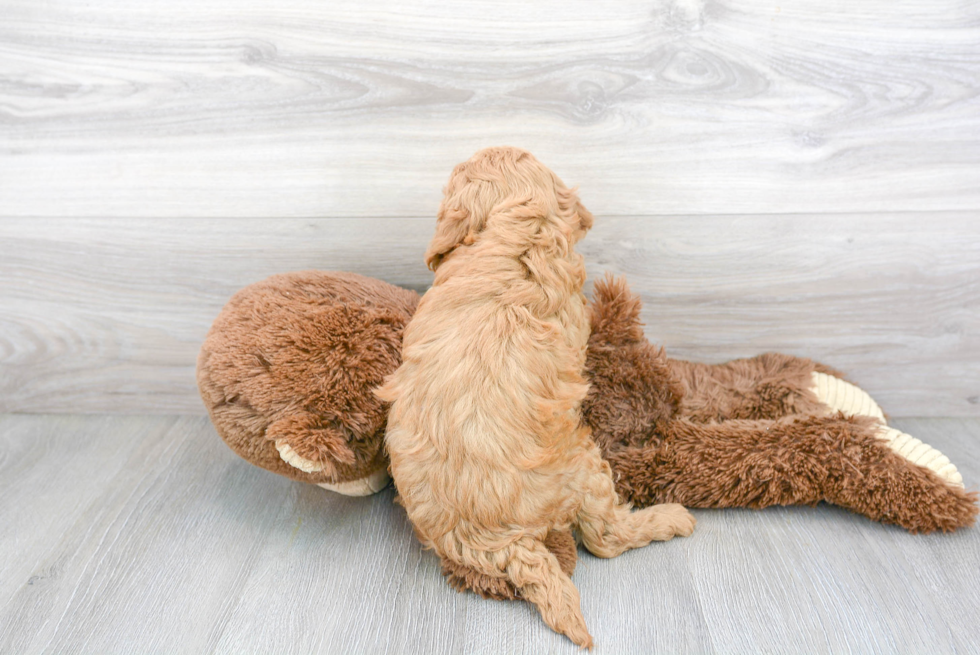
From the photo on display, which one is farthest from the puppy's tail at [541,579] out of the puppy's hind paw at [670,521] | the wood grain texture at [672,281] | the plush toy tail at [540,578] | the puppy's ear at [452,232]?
the wood grain texture at [672,281]

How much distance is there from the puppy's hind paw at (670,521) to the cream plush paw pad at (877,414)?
387mm

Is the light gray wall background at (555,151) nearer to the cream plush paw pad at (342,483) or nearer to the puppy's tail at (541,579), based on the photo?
the cream plush paw pad at (342,483)

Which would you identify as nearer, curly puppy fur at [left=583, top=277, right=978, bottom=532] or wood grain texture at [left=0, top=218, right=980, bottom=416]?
curly puppy fur at [left=583, top=277, right=978, bottom=532]

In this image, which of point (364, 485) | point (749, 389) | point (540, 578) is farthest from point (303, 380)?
point (749, 389)

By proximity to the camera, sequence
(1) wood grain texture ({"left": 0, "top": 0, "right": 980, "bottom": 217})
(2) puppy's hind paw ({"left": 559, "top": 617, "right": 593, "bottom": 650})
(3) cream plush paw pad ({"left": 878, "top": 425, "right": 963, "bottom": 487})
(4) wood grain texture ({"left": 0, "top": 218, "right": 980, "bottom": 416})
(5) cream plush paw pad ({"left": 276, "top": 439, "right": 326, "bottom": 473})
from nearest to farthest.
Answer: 1. (2) puppy's hind paw ({"left": 559, "top": 617, "right": 593, "bottom": 650})
2. (5) cream plush paw pad ({"left": 276, "top": 439, "right": 326, "bottom": 473})
3. (3) cream plush paw pad ({"left": 878, "top": 425, "right": 963, "bottom": 487})
4. (1) wood grain texture ({"left": 0, "top": 0, "right": 980, "bottom": 217})
5. (4) wood grain texture ({"left": 0, "top": 218, "right": 980, "bottom": 416})

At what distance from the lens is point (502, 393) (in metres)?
0.92

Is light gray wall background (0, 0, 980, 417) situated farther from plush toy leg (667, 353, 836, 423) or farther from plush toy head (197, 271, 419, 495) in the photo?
plush toy head (197, 271, 419, 495)

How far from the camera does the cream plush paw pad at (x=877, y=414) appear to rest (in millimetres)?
1170

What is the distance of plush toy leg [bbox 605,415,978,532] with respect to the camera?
1135 millimetres

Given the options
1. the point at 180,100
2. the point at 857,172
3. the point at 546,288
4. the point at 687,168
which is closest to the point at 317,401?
the point at 546,288

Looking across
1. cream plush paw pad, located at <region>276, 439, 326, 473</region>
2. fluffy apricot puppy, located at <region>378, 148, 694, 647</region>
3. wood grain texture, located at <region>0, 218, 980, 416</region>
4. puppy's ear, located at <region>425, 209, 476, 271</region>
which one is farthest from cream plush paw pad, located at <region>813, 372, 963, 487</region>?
cream plush paw pad, located at <region>276, 439, 326, 473</region>

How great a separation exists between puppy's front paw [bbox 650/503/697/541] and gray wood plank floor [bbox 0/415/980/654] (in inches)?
0.8

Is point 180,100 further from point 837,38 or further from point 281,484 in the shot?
point 837,38

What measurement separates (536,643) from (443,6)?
1112 mm
